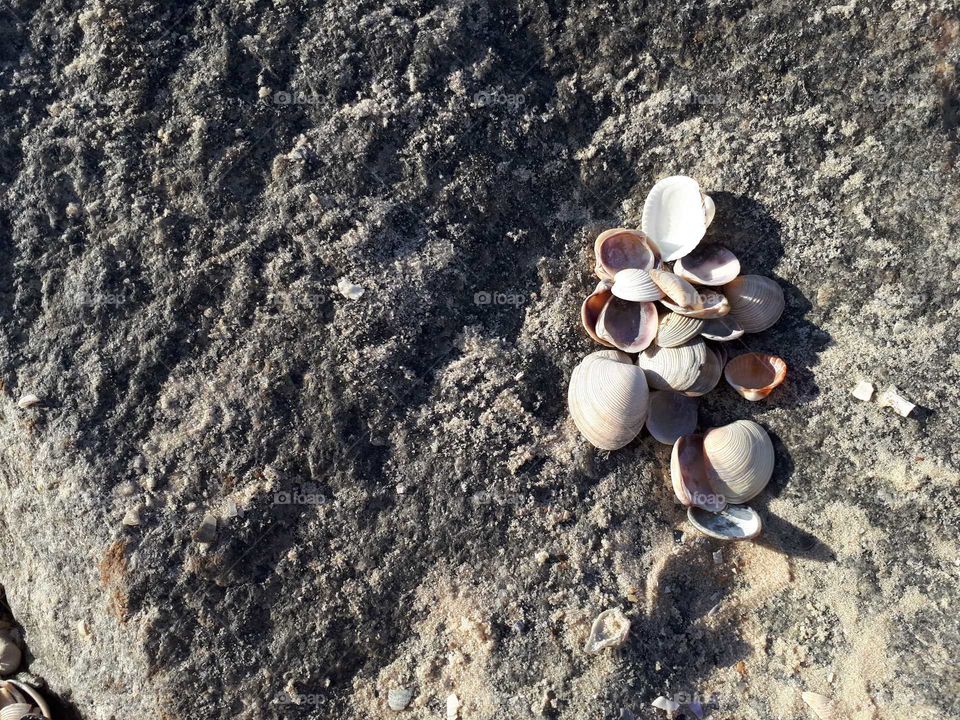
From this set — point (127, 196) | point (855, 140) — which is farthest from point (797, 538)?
point (127, 196)

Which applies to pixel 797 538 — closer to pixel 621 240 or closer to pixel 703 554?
pixel 703 554

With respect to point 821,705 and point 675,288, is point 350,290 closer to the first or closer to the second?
point 675,288

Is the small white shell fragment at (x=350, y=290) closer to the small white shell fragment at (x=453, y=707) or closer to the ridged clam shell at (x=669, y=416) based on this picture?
the ridged clam shell at (x=669, y=416)

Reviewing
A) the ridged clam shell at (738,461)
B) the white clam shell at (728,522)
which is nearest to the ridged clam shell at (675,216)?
the ridged clam shell at (738,461)

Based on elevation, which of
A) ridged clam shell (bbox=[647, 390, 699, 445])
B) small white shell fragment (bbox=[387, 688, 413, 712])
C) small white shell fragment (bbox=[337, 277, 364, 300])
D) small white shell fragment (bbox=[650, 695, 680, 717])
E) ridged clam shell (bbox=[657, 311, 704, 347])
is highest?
small white shell fragment (bbox=[337, 277, 364, 300])

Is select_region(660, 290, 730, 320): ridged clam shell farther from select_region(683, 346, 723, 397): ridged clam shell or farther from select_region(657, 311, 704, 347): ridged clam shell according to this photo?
select_region(683, 346, 723, 397): ridged clam shell

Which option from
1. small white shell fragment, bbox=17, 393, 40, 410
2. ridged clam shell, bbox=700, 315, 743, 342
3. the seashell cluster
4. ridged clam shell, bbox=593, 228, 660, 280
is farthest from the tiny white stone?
the seashell cluster

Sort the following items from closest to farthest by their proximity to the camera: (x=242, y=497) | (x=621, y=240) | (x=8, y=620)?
(x=242, y=497)
(x=621, y=240)
(x=8, y=620)
